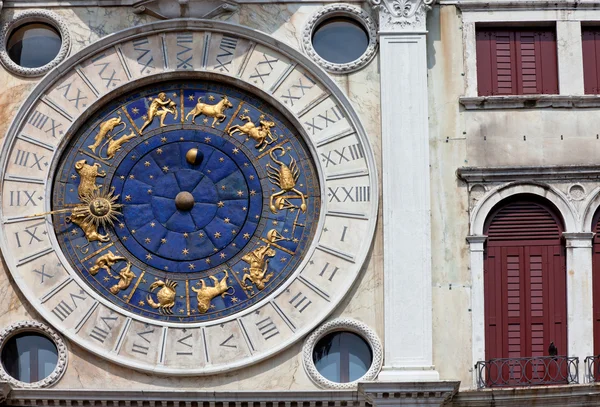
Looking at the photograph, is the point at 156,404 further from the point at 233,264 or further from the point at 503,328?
the point at 503,328

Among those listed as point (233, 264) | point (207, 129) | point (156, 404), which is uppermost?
point (207, 129)

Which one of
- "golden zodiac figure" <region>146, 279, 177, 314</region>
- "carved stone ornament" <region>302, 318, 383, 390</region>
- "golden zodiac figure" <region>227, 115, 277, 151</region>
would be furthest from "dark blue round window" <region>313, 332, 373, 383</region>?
"golden zodiac figure" <region>227, 115, 277, 151</region>

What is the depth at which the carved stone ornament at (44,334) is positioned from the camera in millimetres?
24516

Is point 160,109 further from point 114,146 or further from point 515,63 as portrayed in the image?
point 515,63

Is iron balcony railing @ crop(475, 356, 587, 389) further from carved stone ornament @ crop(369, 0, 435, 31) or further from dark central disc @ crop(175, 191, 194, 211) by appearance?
carved stone ornament @ crop(369, 0, 435, 31)

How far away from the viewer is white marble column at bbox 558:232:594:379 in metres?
24.7

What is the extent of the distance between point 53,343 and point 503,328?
5279mm

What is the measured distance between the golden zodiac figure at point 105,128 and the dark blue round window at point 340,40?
2555mm

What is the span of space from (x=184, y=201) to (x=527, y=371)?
4515 millimetres

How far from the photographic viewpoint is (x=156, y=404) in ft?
79.9

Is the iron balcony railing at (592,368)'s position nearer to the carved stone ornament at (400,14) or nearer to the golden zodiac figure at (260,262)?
the golden zodiac figure at (260,262)

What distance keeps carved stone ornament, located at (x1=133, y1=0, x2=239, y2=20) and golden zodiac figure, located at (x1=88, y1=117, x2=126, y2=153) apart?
4.51 feet

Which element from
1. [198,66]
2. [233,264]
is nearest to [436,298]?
[233,264]

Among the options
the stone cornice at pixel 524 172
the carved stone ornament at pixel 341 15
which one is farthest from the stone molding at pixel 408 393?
the carved stone ornament at pixel 341 15
